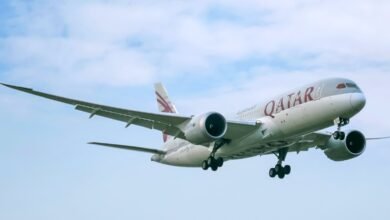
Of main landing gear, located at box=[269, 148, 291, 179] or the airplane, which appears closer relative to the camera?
the airplane

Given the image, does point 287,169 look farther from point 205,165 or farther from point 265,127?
point 265,127

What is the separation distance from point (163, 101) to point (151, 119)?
1202cm

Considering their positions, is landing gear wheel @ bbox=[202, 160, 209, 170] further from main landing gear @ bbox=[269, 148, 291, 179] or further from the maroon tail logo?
the maroon tail logo

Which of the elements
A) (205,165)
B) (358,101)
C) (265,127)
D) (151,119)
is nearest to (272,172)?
(205,165)

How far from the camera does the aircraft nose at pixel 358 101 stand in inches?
1501

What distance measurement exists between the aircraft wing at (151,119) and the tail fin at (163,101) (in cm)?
971

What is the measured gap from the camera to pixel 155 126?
1724 inches

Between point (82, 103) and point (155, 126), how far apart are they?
201 inches

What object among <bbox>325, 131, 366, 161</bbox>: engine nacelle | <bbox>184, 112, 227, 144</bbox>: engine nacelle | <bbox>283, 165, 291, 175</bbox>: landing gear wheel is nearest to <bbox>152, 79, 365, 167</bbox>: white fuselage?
<bbox>184, 112, 227, 144</bbox>: engine nacelle

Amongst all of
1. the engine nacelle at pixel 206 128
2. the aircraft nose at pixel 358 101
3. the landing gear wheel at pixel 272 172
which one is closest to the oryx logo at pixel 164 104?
the landing gear wheel at pixel 272 172

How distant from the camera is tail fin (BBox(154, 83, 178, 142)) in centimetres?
5375

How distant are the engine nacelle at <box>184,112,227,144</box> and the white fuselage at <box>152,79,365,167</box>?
6.84 feet

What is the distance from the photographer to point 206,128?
40.7 metres

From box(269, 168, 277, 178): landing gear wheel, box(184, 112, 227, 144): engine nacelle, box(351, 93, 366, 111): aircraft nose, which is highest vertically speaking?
box(351, 93, 366, 111): aircraft nose
